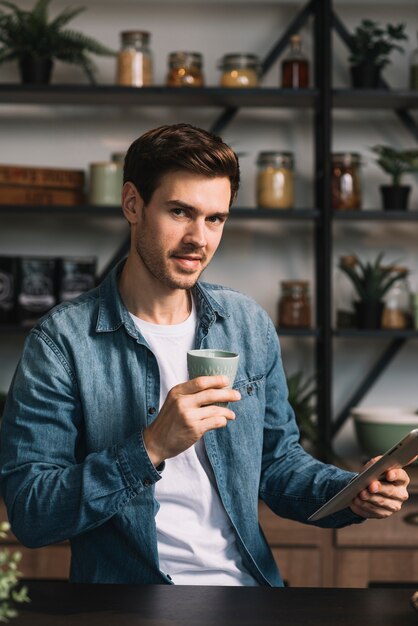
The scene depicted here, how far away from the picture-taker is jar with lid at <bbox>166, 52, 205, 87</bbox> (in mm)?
3070

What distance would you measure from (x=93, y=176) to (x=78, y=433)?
1616mm

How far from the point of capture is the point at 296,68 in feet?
10.2

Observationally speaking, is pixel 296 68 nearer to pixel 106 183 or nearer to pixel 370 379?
pixel 106 183

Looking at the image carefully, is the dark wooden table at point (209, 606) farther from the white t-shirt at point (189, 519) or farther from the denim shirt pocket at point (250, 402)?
the denim shirt pocket at point (250, 402)

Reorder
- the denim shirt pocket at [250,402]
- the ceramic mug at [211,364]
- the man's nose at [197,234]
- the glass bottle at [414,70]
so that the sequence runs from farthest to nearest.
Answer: the glass bottle at [414,70] → the denim shirt pocket at [250,402] → the man's nose at [197,234] → the ceramic mug at [211,364]

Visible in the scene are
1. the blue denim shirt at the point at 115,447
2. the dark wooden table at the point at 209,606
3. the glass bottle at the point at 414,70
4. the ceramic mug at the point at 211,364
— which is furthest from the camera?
the glass bottle at the point at 414,70

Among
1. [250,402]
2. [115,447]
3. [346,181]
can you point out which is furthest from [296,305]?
[115,447]

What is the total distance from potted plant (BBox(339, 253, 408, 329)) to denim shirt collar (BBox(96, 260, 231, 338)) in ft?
4.49

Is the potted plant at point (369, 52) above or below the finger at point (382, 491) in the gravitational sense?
above

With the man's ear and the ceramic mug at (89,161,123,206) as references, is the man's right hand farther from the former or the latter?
the ceramic mug at (89,161,123,206)

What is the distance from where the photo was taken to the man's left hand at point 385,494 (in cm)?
147

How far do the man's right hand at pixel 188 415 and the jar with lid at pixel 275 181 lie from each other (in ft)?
5.95

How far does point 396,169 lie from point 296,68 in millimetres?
477

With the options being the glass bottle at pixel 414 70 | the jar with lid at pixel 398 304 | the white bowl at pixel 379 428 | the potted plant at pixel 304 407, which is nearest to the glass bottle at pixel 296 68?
the glass bottle at pixel 414 70
